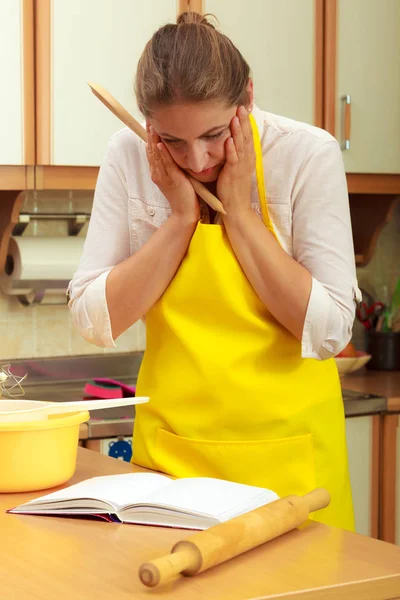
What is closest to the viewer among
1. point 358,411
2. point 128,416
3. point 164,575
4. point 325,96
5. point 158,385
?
point 164,575

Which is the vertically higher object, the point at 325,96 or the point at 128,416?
the point at 325,96

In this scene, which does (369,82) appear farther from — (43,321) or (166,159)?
(166,159)

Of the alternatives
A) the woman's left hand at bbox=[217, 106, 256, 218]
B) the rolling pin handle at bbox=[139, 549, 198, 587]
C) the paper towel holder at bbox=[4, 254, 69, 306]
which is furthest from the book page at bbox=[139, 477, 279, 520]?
the paper towel holder at bbox=[4, 254, 69, 306]

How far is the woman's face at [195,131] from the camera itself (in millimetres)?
1398

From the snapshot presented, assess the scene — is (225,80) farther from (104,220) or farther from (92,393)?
(92,393)

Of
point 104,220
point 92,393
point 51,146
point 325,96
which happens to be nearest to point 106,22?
point 51,146

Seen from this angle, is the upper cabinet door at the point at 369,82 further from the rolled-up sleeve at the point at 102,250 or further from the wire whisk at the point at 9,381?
the rolled-up sleeve at the point at 102,250

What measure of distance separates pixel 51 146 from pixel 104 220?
954 mm

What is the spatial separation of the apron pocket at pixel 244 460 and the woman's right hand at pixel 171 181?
34 centimetres

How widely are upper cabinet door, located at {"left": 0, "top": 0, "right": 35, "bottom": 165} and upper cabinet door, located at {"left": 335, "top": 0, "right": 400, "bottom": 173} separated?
0.90 meters

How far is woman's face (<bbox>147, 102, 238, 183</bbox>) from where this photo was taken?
140 centimetres

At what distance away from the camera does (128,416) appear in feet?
7.94

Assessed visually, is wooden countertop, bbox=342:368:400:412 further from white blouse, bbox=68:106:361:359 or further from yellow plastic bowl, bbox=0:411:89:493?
yellow plastic bowl, bbox=0:411:89:493

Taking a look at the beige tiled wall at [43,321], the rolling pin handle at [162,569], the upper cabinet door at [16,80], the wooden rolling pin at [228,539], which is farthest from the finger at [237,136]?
the beige tiled wall at [43,321]
